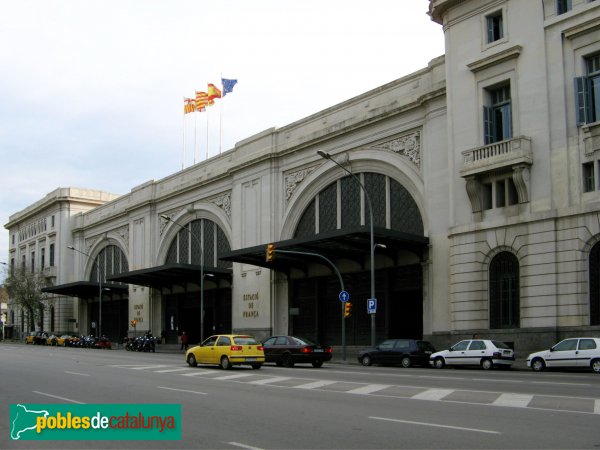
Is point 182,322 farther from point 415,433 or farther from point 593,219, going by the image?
point 415,433

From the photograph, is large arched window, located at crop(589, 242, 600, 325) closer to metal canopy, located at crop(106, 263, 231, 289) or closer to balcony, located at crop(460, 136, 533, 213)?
balcony, located at crop(460, 136, 533, 213)

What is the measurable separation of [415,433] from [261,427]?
2.47 metres

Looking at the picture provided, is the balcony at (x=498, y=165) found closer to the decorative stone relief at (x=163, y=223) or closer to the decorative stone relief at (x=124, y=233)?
the decorative stone relief at (x=163, y=223)

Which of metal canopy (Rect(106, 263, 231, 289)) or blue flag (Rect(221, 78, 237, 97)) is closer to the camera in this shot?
metal canopy (Rect(106, 263, 231, 289))

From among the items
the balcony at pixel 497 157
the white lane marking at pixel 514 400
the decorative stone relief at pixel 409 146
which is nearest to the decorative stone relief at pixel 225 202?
the decorative stone relief at pixel 409 146

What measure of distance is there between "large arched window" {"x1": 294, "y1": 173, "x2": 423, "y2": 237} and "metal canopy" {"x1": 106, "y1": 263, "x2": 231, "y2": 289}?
876cm

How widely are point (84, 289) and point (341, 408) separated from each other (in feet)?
214

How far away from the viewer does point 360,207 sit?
42.8 metres

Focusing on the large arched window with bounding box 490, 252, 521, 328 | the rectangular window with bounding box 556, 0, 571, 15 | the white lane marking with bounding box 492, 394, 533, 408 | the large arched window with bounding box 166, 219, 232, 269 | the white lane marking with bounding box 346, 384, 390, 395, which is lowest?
the white lane marking with bounding box 346, 384, 390, 395

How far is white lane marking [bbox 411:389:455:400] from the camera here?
15643 mm

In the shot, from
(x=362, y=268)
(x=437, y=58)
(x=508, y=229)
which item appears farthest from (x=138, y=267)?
(x=508, y=229)

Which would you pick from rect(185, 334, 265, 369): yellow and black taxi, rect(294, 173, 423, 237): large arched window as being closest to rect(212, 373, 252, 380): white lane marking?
rect(185, 334, 265, 369): yellow and black taxi

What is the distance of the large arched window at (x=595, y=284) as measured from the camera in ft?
95.9

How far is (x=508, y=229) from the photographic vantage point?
106 ft
